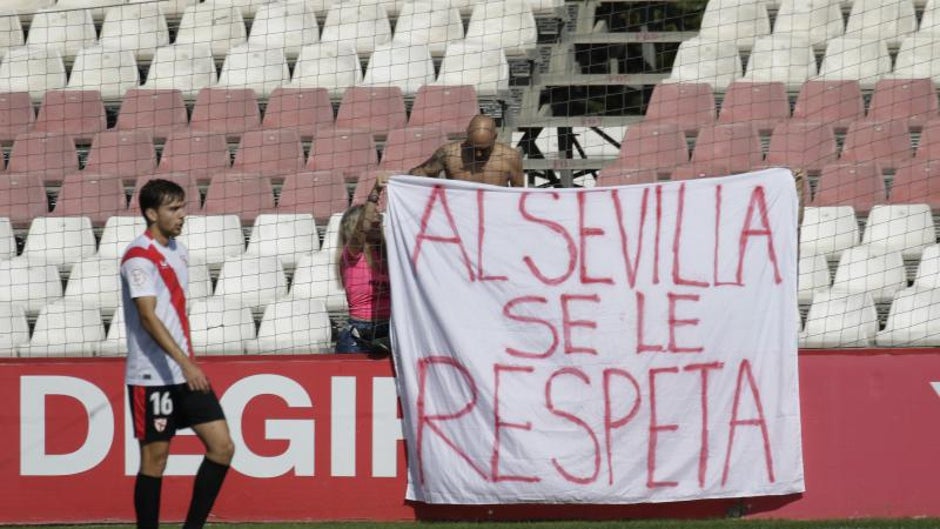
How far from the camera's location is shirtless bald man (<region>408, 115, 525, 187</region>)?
28.5ft

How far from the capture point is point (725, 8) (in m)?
12.7

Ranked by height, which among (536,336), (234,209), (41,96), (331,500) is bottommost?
(331,500)

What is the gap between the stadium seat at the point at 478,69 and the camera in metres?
11.9

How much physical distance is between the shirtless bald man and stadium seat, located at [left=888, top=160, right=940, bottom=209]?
3090 mm

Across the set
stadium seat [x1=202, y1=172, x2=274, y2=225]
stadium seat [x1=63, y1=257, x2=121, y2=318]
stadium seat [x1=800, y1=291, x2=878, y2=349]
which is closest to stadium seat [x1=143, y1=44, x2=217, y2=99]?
stadium seat [x1=202, y1=172, x2=274, y2=225]

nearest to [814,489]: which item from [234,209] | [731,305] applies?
[731,305]

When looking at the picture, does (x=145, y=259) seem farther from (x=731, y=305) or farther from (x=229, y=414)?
(x=731, y=305)

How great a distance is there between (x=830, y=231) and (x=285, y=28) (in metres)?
4.89

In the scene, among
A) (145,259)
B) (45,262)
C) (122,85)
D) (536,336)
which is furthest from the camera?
(122,85)

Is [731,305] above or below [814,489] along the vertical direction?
above

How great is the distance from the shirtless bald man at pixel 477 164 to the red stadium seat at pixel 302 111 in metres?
3.18

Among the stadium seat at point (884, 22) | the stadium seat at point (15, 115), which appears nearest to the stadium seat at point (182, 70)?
the stadium seat at point (15, 115)

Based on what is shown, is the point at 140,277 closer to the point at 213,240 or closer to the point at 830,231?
the point at 213,240

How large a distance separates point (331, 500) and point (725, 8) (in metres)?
6.02
